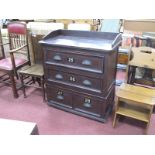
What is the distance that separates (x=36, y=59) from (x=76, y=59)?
1.32m

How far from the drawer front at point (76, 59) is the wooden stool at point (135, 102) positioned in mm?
378

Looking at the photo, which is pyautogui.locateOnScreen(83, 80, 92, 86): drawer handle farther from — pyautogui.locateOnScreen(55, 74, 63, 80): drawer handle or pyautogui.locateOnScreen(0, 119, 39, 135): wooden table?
pyautogui.locateOnScreen(0, 119, 39, 135): wooden table

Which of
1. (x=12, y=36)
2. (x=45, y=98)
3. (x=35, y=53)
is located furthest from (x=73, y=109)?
(x=12, y=36)

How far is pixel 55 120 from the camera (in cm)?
214

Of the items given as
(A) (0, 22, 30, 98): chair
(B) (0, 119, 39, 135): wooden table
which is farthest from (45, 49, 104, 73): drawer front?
(B) (0, 119, 39, 135): wooden table

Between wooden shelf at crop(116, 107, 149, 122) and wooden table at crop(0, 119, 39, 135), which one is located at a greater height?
wooden table at crop(0, 119, 39, 135)

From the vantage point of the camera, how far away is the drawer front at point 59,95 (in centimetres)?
220

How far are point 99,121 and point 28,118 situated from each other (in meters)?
0.88

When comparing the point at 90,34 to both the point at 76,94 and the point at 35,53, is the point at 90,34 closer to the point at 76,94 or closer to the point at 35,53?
the point at 76,94

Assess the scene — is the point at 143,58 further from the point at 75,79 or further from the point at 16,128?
the point at 16,128

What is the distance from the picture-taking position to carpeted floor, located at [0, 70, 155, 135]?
1.95 m

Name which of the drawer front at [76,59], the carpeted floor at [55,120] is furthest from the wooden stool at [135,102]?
the drawer front at [76,59]

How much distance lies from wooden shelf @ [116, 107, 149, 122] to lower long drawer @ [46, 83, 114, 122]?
188 millimetres

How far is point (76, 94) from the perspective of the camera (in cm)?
211
